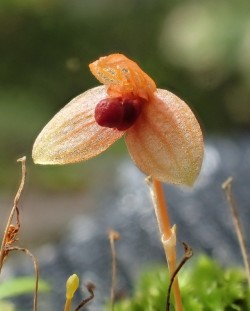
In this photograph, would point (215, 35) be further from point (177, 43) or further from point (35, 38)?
point (35, 38)

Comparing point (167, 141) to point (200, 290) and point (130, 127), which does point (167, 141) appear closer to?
point (130, 127)

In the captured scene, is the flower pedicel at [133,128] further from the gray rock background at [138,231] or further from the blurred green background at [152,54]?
the blurred green background at [152,54]

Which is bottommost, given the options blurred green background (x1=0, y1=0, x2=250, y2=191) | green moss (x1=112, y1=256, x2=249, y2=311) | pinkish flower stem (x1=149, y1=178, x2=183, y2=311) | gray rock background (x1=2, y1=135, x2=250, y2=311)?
blurred green background (x1=0, y1=0, x2=250, y2=191)

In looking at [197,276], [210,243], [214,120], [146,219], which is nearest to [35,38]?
[214,120]

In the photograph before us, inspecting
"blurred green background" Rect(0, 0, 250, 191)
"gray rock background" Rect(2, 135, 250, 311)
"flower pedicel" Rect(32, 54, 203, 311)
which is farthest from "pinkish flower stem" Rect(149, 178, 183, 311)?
"blurred green background" Rect(0, 0, 250, 191)

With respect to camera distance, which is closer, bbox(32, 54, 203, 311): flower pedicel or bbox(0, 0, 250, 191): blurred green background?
bbox(32, 54, 203, 311): flower pedicel

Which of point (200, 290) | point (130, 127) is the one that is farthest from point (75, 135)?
point (200, 290)

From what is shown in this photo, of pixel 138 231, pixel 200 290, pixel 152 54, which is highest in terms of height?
pixel 200 290

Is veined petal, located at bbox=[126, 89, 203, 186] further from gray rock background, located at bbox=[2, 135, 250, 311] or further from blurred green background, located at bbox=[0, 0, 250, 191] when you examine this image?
blurred green background, located at bbox=[0, 0, 250, 191]
